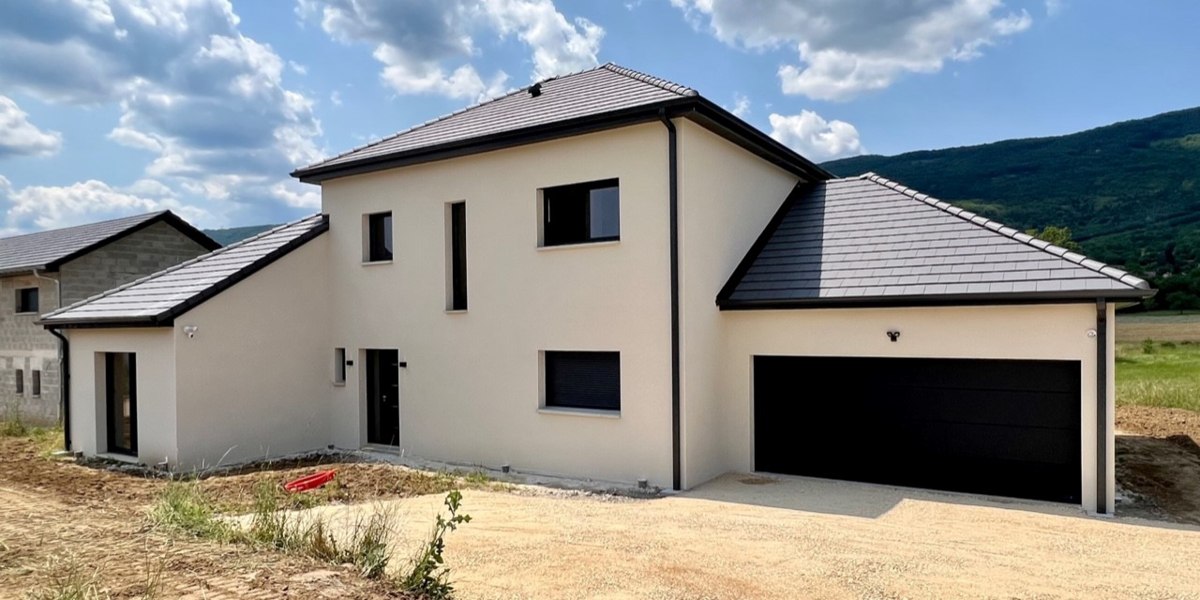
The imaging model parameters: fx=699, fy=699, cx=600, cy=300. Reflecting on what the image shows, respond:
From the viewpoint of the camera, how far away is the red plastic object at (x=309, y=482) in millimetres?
9945

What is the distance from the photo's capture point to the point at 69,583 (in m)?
4.91

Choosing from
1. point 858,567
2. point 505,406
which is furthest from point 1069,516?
point 505,406

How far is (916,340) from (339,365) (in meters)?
11.0

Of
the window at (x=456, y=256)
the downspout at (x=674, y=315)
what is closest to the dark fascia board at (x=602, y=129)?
the downspout at (x=674, y=315)

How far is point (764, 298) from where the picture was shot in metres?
11.1

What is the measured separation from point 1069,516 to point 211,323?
13.7 m

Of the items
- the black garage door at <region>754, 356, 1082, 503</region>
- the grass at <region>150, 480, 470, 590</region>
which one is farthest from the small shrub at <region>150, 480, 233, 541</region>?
the black garage door at <region>754, 356, 1082, 503</region>

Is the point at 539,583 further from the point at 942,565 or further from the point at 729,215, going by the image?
the point at 729,215

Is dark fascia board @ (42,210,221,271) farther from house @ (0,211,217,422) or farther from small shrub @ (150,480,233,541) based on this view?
small shrub @ (150,480,233,541)

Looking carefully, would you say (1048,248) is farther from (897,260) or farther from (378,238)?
(378,238)

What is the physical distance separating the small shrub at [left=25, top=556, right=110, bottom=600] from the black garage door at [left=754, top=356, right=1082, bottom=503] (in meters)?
8.97

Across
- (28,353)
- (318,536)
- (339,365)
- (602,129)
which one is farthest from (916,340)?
(28,353)

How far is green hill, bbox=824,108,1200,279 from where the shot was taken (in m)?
66.4

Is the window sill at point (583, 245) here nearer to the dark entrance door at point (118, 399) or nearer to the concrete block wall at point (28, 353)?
the dark entrance door at point (118, 399)
